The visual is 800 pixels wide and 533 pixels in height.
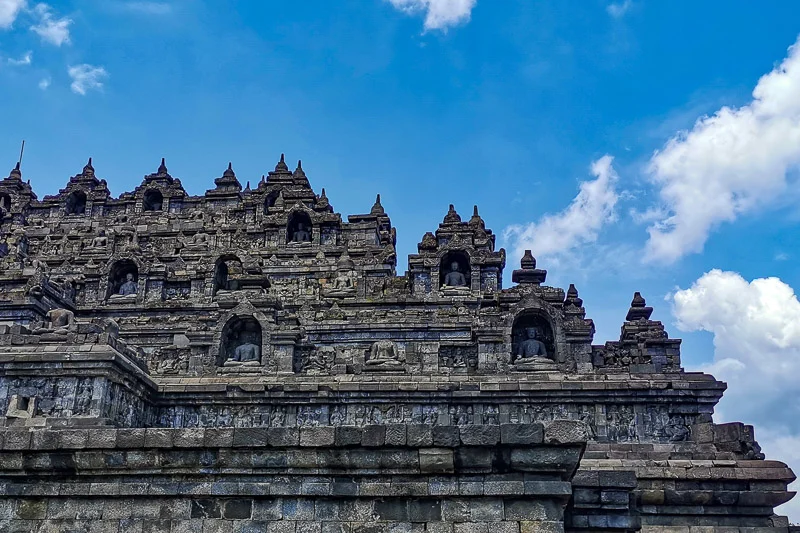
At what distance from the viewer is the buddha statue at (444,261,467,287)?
105ft

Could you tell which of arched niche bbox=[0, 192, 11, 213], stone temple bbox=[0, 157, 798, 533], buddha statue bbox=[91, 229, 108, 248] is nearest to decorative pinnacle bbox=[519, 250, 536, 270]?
stone temple bbox=[0, 157, 798, 533]

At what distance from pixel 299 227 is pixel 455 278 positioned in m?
9.45

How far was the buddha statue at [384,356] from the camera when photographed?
2419 cm

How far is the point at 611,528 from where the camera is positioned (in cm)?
1101

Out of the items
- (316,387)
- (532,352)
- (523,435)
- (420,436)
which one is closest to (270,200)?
(532,352)

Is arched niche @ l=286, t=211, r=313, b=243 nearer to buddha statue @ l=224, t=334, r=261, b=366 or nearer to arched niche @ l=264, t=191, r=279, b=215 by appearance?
arched niche @ l=264, t=191, r=279, b=215

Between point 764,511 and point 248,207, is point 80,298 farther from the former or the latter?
point 764,511

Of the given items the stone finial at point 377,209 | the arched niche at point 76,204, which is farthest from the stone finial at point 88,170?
the stone finial at point 377,209

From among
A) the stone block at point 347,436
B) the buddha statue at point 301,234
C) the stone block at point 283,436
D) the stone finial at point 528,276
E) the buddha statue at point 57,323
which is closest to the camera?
the stone block at point 347,436

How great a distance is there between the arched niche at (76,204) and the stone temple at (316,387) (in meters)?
0.26

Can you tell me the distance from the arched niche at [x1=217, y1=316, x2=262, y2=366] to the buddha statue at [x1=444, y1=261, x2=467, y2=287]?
8.90 metres

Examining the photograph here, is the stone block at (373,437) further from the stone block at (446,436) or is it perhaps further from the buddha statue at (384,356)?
the buddha statue at (384,356)

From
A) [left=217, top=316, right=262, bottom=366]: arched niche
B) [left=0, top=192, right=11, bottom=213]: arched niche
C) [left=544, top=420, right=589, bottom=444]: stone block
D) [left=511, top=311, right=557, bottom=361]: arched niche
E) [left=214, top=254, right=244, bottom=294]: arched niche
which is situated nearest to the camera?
[left=544, top=420, right=589, bottom=444]: stone block

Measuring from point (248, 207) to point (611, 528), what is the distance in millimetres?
32032
